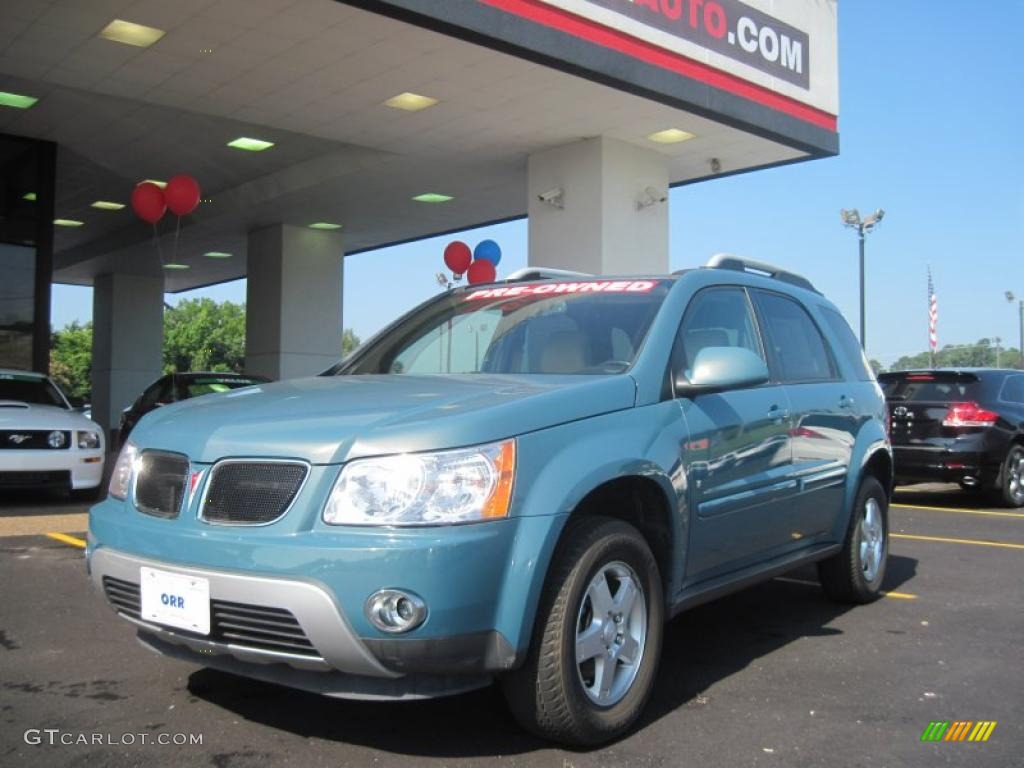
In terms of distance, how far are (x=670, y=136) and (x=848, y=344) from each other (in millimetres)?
9505

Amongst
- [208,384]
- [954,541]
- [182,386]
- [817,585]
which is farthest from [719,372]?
[208,384]

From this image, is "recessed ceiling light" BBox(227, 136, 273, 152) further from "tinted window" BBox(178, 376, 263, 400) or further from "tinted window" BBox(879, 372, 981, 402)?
"tinted window" BBox(879, 372, 981, 402)

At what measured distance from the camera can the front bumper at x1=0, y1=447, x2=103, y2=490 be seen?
9.11 m

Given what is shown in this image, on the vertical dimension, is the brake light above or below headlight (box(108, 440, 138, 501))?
above

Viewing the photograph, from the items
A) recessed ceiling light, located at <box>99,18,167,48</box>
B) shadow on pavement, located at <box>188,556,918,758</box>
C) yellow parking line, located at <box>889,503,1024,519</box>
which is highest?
recessed ceiling light, located at <box>99,18,167,48</box>

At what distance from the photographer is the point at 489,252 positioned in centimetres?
1720

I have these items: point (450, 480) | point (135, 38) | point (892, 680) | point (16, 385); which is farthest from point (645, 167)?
point (450, 480)

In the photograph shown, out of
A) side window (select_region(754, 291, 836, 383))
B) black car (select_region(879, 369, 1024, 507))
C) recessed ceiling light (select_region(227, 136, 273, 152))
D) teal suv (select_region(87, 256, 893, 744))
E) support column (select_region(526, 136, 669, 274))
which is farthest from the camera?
recessed ceiling light (select_region(227, 136, 273, 152))

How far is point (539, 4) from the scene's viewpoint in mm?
10984

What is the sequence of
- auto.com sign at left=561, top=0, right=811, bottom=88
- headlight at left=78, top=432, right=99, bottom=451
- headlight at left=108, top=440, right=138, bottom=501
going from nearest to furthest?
1. headlight at left=108, top=440, right=138, bottom=501
2. headlight at left=78, top=432, right=99, bottom=451
3. auto.com sign at left=561, top=0, right=811, bottom=88

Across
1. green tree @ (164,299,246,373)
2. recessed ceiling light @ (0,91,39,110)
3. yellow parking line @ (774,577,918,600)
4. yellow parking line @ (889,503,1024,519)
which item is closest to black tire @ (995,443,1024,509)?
yellow parking line @ (889,503,1024,519)

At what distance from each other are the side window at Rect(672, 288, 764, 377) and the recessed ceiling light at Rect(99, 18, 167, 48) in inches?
324

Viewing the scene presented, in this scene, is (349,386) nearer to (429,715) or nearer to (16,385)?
(429,715)

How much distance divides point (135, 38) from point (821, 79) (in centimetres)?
1009
